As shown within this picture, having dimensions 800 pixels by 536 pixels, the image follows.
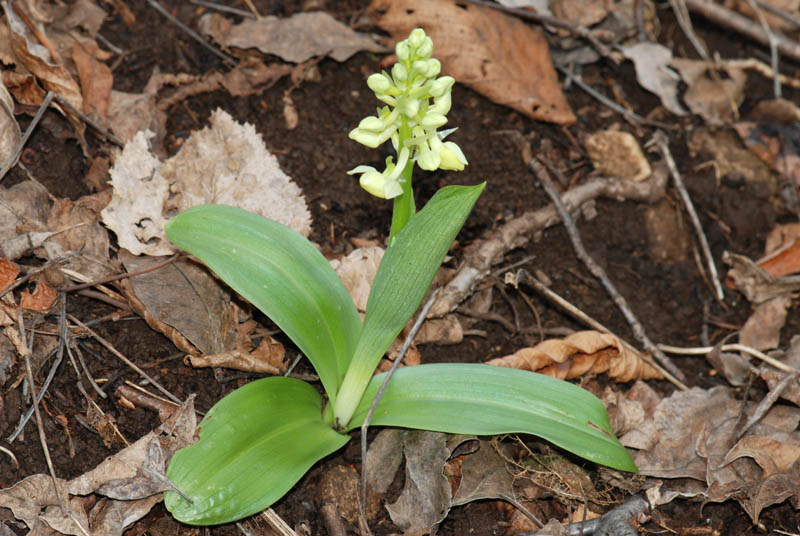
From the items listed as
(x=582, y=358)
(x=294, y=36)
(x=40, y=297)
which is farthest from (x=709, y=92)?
(x=40, y=297)

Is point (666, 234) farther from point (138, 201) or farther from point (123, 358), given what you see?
point (123, 358)

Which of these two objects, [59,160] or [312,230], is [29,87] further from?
[312,230]

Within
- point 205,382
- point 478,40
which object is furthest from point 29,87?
point 478,40

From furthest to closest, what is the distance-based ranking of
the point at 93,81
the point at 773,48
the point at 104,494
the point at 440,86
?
the point at 773,48 → the point at 93,81 → the point at 104,494 → the point at 440,86

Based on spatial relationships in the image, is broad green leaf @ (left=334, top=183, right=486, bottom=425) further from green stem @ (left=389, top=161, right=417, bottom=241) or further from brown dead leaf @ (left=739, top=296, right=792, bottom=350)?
brown dead leaf @ (left=739, top=296, right=792, bottom=350)

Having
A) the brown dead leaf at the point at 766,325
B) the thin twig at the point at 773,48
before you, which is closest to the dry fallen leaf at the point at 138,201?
the brown dead leaf at the point at 766,325

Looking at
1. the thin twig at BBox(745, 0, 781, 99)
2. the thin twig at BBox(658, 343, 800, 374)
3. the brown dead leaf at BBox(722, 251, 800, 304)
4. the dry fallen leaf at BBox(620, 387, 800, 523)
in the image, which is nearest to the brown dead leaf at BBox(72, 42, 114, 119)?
the dry fallen leaf at BBox(620, 387, 800, 523)
